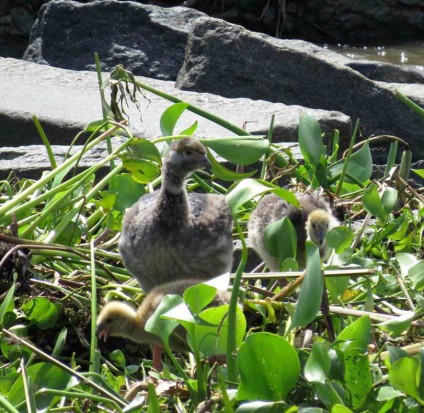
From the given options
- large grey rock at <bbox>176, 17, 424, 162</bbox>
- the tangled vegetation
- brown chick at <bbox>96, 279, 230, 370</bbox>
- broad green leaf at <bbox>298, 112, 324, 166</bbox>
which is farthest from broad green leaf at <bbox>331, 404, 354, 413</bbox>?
large grey rock at <bbox>176, 17, 424, 162</bbox>

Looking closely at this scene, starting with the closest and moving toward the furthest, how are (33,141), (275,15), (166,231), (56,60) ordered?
(166,231), (33,141), (56,60), (275,15)

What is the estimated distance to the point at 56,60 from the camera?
29.3 feet

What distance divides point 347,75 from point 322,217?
3636 millimetres

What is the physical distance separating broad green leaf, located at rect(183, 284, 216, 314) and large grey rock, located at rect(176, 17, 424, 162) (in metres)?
4.73

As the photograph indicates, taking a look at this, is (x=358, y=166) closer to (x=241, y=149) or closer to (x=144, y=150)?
(x=241, y=149)

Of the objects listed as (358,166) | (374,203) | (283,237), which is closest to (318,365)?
(283,237)

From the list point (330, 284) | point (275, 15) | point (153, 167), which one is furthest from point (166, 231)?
point (275, 15)

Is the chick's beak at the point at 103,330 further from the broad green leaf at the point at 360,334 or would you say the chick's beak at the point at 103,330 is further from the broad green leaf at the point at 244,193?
the broad green leaf at the point at 360,334

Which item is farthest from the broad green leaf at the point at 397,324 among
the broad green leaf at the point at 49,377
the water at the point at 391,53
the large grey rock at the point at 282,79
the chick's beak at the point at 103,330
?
the water at the point at 391,53

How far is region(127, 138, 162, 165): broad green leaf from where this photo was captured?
159 inches

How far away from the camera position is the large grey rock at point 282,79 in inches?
287

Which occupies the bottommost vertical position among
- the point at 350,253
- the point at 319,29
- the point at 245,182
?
the point at 319,29

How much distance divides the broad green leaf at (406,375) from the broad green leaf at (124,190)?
1.99m

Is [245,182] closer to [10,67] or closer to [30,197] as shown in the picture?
[30,197]
